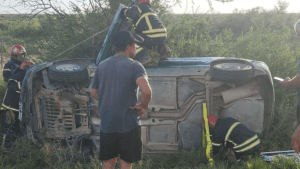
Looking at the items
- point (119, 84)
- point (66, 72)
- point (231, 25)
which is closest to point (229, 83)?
point (119, 84)

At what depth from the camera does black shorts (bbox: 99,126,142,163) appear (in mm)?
3238

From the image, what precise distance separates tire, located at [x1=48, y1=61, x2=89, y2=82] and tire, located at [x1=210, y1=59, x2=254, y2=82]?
6.27 ft

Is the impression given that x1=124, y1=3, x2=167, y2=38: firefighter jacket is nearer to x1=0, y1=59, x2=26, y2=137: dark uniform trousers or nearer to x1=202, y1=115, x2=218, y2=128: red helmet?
x1=202, y1=115, x2=218, y2=128: red helmet

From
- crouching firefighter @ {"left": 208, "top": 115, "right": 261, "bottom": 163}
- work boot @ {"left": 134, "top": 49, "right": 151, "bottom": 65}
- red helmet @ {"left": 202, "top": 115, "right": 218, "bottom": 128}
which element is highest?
work boot @ {"left": 134, "top": 49, "right": 151, "bottom": 65}

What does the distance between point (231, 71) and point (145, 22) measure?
1.49m

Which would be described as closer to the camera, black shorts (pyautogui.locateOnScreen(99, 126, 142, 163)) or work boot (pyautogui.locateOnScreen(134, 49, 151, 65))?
black shorts (pyautogui.locateOnScreen(99, 126, 142, 163))

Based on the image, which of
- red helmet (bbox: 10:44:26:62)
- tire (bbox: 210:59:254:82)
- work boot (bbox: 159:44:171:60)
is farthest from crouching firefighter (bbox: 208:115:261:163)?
red helmet (bbox: 10:44:26:62)

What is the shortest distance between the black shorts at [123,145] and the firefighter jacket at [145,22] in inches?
77.8

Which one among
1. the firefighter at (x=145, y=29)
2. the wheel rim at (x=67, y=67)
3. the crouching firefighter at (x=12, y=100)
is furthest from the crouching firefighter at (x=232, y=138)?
the crouching firefighter at (x=12, y=100)

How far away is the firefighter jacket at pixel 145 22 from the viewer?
15.8 feet

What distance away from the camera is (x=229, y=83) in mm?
4629

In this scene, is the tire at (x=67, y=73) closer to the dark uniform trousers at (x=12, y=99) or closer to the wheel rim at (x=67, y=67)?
the wheel rim at (x=67, y=67)

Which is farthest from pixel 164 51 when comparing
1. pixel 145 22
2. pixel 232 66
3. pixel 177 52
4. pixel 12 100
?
pixel 177 52

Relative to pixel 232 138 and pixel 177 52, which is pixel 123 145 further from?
pixel 177 52
